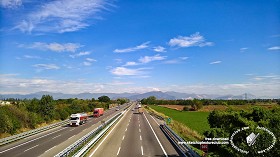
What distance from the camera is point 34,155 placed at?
974 inches

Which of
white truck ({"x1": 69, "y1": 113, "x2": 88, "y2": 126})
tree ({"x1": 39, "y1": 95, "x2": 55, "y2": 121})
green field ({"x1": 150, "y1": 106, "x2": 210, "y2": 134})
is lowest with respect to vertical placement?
green field ({"x1": 150, "y1": 106, "x2": 210, "y2": 134})

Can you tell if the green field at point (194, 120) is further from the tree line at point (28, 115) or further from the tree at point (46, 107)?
the tree at point (46, 107)

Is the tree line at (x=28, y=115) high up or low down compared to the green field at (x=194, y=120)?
up

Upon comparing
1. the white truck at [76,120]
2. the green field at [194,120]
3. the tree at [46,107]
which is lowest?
the green field at [194,120]

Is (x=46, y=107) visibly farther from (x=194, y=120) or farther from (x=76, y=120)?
(x=194, y=120)

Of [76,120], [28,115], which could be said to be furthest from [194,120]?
[28,115]

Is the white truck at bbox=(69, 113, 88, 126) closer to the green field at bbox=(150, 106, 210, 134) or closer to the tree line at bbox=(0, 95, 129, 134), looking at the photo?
the tree line at bbox=(0, 95, 129, 134)

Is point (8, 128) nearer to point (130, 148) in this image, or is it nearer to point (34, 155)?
point (34, 155)

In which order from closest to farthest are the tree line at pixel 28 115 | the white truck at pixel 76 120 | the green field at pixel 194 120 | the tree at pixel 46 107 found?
the tree line at pixel 28 115
the green field at pixel 194 120
the white truck at pixel 76 120
the tree at pixel 46 107

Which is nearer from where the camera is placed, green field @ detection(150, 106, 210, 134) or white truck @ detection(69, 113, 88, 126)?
green field @ detection(150, 106, 210, 134)

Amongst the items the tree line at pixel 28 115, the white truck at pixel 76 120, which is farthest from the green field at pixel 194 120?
the tree line at pixel 28 115

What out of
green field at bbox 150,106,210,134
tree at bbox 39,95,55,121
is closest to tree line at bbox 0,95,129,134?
tree at bbox 39,95,55,121

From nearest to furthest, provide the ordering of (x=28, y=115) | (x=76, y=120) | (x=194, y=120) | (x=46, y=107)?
(x=28, y=115) < (x=76, y=120) < (x=46, y=107) < (x=194, y=120)

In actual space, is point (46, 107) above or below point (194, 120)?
above
